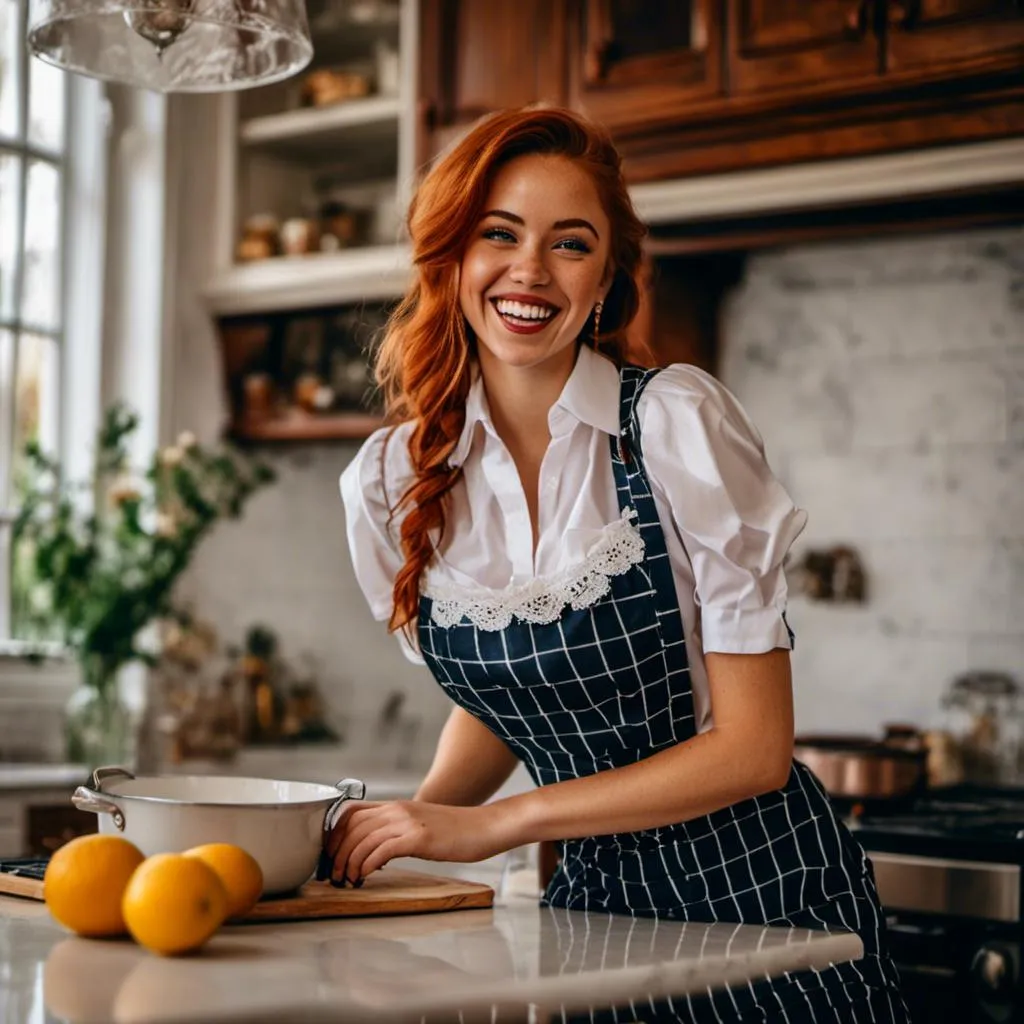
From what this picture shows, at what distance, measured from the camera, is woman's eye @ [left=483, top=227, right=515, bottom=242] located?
1661mm

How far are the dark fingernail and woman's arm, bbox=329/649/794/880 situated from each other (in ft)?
0.05

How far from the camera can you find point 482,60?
3246mm

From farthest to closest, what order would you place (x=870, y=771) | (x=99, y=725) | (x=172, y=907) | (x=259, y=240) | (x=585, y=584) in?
(x=259, y=240)
(x=99, y=725)
(x=870, y=771)
(x=585, y=584)
(x=172, y=907)

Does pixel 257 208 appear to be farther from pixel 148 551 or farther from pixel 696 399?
pixel 696 399

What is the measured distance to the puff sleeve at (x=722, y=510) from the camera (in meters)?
1.45

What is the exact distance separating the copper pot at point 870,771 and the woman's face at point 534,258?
1.20m

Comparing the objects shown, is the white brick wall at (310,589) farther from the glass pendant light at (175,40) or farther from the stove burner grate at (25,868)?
the stove burner grate at (25,868)

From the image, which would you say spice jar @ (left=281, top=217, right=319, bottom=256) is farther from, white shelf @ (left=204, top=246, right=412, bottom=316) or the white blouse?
the white blouse

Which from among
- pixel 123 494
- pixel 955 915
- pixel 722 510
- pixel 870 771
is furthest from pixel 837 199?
pixel 123 494

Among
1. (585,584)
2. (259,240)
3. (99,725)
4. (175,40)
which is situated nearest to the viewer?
(585,584)

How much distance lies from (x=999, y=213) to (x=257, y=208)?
187 cm

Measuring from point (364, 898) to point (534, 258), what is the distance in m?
0.69

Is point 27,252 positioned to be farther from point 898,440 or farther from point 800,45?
point 898,440

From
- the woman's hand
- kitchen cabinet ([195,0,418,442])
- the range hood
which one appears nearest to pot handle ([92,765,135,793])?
the woman's hand
